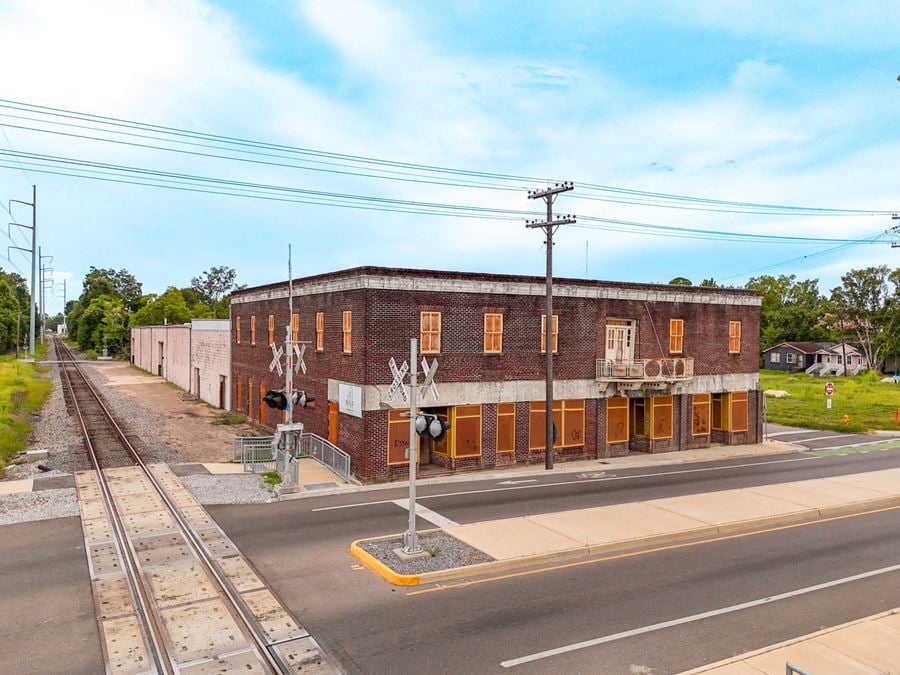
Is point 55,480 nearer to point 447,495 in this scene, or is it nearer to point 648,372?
point 447,495

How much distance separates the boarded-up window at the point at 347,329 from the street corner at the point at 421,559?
379 inches

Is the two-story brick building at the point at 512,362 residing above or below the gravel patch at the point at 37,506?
above

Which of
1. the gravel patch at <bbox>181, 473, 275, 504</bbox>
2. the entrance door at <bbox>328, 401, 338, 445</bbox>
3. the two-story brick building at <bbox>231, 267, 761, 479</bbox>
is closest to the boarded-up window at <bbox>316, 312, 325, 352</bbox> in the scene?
the two-story brick building at <bbox>231, 267, 761, 479</bbox>

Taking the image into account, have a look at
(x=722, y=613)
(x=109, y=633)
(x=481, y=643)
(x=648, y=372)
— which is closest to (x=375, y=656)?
(x=481, y=643)

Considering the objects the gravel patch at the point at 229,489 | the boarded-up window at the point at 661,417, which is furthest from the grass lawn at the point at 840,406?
the gravel patch at the point at 229,489

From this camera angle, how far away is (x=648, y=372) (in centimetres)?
2883

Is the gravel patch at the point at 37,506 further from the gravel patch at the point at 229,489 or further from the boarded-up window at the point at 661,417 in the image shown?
the boarded-up window at the point at 661,417

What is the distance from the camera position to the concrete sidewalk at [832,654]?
9.24 metres

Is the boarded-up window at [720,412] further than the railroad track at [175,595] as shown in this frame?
Yes

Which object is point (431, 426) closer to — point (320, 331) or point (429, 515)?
point (429, 515)

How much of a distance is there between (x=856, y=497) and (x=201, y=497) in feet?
65.9

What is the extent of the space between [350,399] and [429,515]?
6.79m

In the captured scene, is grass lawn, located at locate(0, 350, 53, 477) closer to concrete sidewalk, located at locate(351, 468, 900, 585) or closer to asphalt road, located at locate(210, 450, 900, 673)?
asphalt road, located at locate(210, 450, 900, 673)

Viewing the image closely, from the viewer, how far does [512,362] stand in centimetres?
2591
